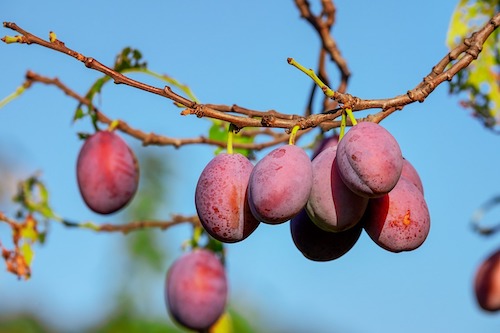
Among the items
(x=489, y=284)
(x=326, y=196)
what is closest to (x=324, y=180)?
(x=326, y=196)

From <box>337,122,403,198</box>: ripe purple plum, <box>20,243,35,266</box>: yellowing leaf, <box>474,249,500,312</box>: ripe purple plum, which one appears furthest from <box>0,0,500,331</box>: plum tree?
<box>474,249,500,312</box>: ripe purple plum

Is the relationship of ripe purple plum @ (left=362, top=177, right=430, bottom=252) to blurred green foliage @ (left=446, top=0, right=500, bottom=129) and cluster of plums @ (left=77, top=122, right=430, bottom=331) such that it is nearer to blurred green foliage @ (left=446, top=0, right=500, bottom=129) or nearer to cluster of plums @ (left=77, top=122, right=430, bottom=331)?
cluster of plums @ (left=77, top=122, right=430, bottom=331)

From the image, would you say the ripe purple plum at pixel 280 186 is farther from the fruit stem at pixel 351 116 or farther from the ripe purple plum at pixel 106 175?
the ripe purple plum at pixel 106 175

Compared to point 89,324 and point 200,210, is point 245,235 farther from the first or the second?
point 89,324

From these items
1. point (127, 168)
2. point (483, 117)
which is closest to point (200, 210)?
point (127, 168)

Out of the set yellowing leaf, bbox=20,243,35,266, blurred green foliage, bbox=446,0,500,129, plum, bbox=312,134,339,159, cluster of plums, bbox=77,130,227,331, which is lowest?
yellowing leaf, bbox=20,243,35,266

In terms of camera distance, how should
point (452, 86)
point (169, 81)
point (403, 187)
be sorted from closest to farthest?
point (403, 187) < point (452, 86) < point (169, 81)
